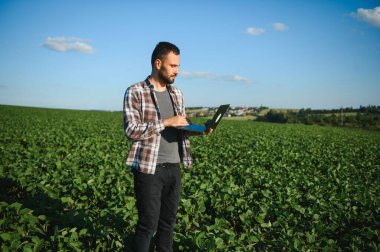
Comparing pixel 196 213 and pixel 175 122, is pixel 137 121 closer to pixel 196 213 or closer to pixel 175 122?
pixel 175 122

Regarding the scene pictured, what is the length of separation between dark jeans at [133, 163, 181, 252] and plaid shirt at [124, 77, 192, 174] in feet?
0.39

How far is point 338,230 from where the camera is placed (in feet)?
14.8

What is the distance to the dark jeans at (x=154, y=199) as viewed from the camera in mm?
2447

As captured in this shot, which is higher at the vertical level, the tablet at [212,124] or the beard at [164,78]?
the beard at [164,78]

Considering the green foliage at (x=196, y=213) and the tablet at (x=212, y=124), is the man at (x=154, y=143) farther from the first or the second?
the green foliage at (x=196, y=213)

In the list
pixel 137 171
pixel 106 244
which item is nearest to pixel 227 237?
pixel 106 244

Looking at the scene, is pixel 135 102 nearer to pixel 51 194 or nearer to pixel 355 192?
pixel 51 194

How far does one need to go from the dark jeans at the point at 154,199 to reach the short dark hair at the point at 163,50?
104cm

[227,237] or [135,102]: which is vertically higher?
[135,102]

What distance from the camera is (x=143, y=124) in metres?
Answer: 2.30

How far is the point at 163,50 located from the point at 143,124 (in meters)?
0.72

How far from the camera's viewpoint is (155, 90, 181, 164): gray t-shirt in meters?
2.59

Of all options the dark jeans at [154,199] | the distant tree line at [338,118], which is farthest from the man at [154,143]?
the distant tree line at [338,118]

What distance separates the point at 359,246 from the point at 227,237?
2.00 meters
